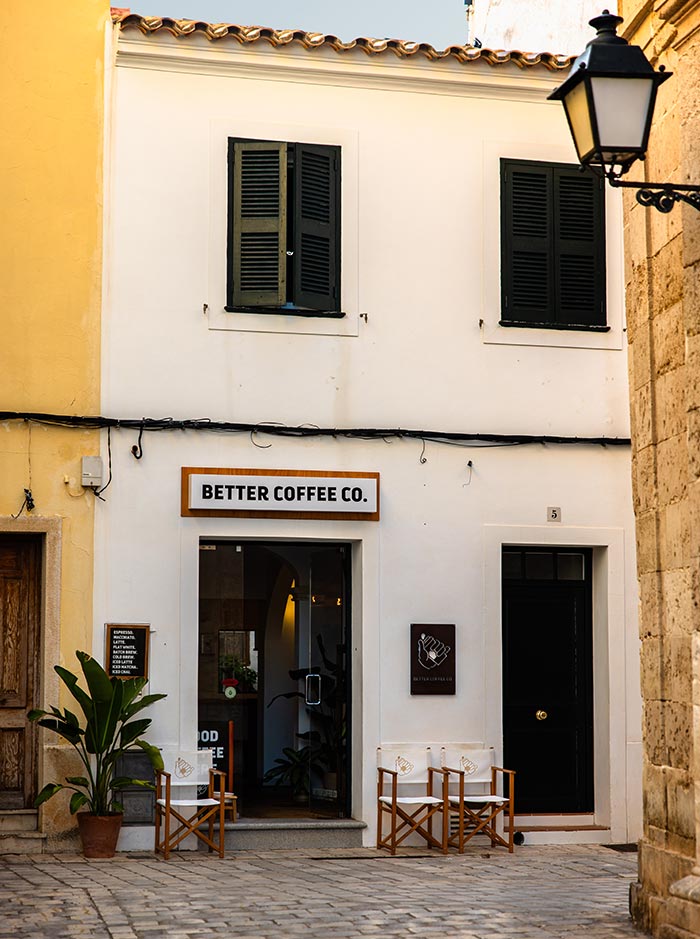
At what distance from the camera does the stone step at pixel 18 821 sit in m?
11.6

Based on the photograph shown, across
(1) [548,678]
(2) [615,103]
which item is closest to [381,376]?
(1) [548,678]

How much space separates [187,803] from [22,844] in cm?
130

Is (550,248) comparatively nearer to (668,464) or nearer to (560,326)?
(560,326)

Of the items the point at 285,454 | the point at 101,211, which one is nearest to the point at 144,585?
the point at 285,454

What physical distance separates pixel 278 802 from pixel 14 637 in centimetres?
268

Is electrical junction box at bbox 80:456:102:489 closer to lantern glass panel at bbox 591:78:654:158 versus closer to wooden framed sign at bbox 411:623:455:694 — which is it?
wooden framed sign at bbox 411:623:455:694

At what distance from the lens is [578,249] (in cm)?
1305

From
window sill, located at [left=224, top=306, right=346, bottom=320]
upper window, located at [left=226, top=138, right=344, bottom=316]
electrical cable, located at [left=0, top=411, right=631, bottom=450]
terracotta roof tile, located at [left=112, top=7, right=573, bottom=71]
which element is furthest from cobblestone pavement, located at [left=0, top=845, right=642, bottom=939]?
terracotta roof tile, located at [left=112, top=7, right=573, bottom=71]

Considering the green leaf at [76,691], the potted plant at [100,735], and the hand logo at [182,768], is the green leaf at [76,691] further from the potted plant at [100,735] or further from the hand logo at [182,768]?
the hand logo at [182,768]

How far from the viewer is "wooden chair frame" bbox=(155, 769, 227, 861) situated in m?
11.2

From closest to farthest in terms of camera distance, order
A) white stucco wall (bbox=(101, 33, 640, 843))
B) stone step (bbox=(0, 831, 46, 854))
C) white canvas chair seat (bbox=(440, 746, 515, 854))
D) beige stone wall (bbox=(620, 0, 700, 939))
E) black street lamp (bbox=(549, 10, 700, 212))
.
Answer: black street lamp (bbox=(549, 10, 700, 212)), beige stone wall (bbox=(620, 0, 700, 939)), stone step (bbox=(0, 831, 46, 854)), white canvas chair seat (bbox=(440, 746, 515, 854)), white stucco wall (bbox=(101, 33, 640, 843))

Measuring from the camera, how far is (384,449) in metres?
12.4

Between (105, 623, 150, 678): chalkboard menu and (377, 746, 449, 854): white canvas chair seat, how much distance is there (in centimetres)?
211

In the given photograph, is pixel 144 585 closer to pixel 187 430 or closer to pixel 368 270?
pixel 187 430
